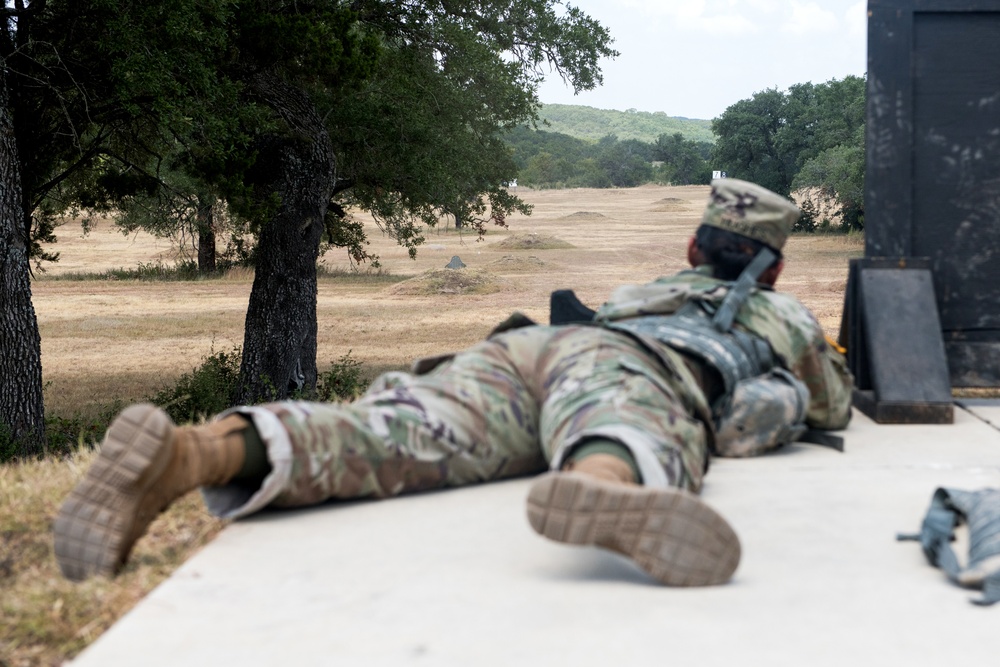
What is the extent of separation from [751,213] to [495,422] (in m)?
1.21

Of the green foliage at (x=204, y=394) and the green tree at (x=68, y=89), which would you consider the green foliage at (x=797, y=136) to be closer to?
the green foliage at (x=204, y=394)

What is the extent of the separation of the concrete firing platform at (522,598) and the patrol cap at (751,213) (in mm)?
930

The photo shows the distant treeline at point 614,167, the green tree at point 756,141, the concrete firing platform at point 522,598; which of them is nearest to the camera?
the concrete firing platform at point 522,598

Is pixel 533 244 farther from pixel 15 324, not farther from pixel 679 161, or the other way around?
pixel 679 161

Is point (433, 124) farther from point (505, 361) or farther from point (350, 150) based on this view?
point (505, 361)

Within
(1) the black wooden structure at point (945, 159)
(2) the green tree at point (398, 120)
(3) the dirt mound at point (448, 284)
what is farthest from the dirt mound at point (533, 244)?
(1) the black wooden structure at point (945, 159)

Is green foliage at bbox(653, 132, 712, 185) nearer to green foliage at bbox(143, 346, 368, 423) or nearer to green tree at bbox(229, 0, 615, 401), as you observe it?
green tree at bbox(229, 0, 615, 401)

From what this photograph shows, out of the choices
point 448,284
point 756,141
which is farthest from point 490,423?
point 756,141

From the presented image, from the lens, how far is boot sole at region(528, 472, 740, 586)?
8.10ft

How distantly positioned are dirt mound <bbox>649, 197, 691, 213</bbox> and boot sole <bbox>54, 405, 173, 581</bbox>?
2438 inches

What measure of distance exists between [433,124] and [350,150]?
40.4 inches

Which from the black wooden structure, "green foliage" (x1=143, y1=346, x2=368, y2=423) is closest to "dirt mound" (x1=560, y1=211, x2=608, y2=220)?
"green foliage" (x1=143, y1=346, x2=368, y2=423)

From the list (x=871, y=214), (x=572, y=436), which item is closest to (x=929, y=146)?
(x=871, y=214)

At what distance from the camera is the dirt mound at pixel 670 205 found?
6431 cm
